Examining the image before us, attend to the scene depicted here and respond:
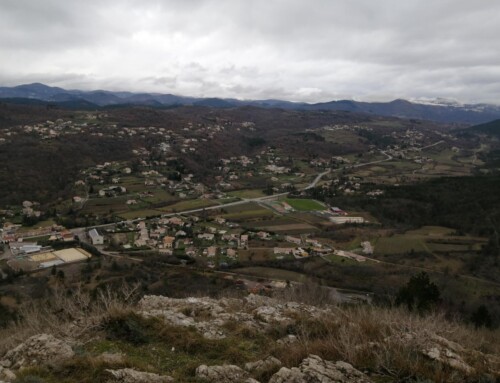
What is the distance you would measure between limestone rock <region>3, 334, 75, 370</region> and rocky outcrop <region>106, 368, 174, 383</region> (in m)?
1.39

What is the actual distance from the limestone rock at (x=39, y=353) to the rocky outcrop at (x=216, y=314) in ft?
7.79

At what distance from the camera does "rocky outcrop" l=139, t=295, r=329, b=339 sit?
29.9 ft

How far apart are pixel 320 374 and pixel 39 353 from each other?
17.2 ft

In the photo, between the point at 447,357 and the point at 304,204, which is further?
the point at 304,204

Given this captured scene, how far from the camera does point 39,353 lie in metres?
6.85

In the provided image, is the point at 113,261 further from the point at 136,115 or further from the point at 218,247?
the point at 136,115

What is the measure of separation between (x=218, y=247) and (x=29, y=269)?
69.7ft

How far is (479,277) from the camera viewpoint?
38094 mm

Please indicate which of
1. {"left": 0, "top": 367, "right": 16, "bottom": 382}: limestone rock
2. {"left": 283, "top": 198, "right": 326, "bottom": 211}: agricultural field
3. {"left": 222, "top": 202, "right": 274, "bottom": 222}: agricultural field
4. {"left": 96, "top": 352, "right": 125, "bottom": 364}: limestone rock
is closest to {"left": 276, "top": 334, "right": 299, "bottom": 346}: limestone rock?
{"left": 96, "top": 352, "right": 125, "bottom": 364}: limestone rock

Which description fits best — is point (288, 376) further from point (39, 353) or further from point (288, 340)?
point (39, 353)

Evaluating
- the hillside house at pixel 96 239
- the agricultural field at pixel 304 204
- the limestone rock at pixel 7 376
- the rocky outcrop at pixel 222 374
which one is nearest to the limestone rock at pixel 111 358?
the limestone rock at pixel 7 376

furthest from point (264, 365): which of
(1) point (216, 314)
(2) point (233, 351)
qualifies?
(1) point (216, 314)

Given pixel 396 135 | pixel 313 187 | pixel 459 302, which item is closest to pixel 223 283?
pixel 459 302

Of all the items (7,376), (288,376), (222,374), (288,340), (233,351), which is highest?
(288,376)
